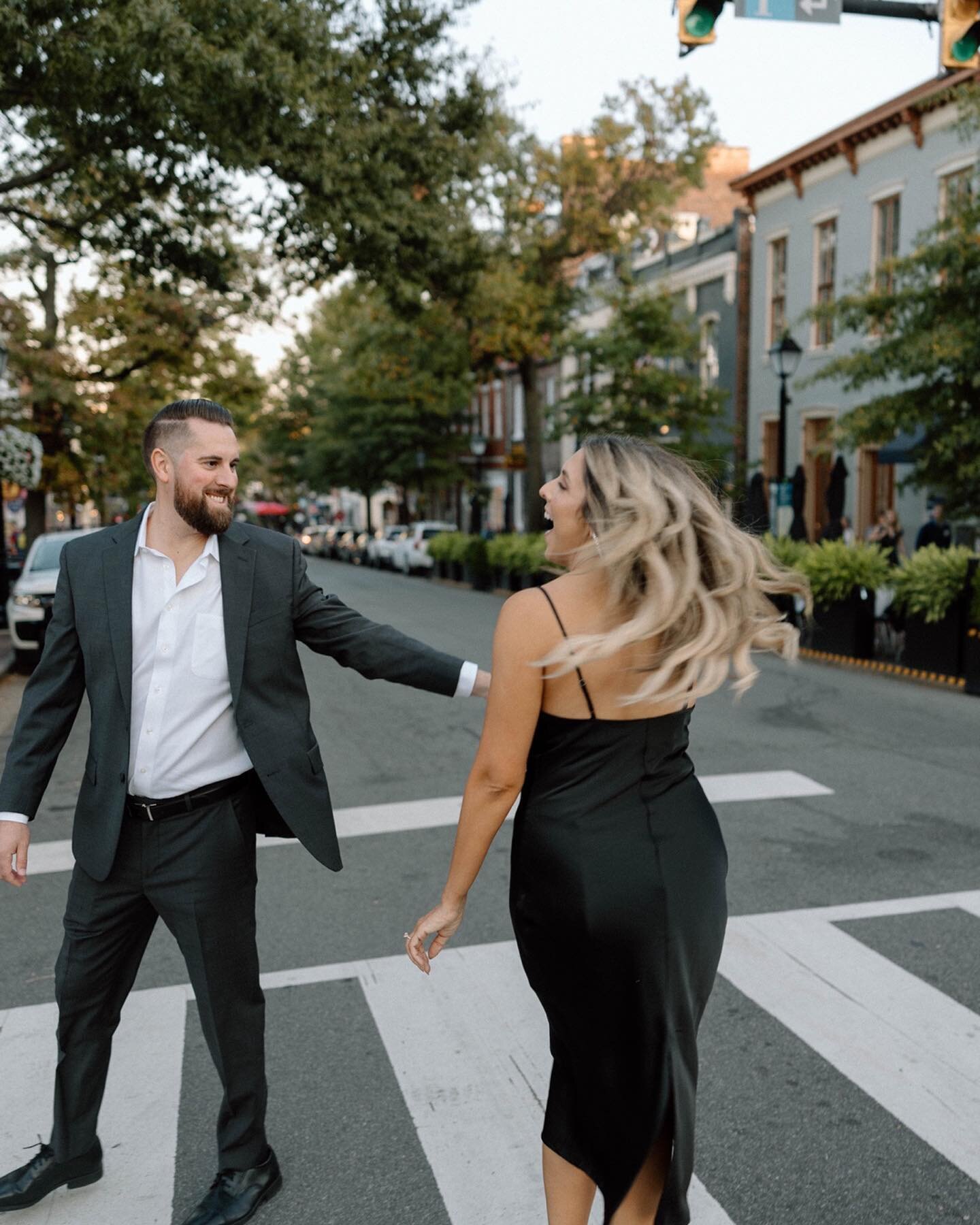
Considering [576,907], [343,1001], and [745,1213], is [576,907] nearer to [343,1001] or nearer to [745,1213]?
[745,1213]

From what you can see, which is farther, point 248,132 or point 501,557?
point 501,557

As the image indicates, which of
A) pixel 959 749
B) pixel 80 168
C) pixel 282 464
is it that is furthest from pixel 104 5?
pixel 282 464

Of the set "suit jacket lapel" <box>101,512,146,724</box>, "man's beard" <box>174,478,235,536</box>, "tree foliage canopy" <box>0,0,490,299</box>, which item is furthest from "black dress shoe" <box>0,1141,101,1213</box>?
"tree foliage canopy" <box>0,0,490,299</box>

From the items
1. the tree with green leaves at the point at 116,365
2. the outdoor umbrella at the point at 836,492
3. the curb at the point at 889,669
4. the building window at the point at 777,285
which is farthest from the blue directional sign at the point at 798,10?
the building window at the point at 777,285

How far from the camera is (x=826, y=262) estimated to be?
90.5 ft

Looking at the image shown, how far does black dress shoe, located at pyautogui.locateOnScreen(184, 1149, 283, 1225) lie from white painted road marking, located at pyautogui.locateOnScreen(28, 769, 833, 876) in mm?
3354

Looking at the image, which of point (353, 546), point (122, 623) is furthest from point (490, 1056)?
point (353, 546)

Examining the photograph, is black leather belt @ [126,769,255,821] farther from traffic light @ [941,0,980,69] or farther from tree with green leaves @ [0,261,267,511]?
tree with green leaves @ [0,261,267,511]

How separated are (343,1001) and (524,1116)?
1.13 meters

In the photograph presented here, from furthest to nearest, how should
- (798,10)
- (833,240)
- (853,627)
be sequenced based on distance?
1. (833,240)
2. (853,627)
3. (798,10)

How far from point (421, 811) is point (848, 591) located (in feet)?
29.2

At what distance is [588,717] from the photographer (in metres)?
2.53

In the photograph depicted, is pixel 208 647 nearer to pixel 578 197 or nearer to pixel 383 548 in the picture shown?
pixel 578 197

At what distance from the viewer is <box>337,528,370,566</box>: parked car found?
51.1m
